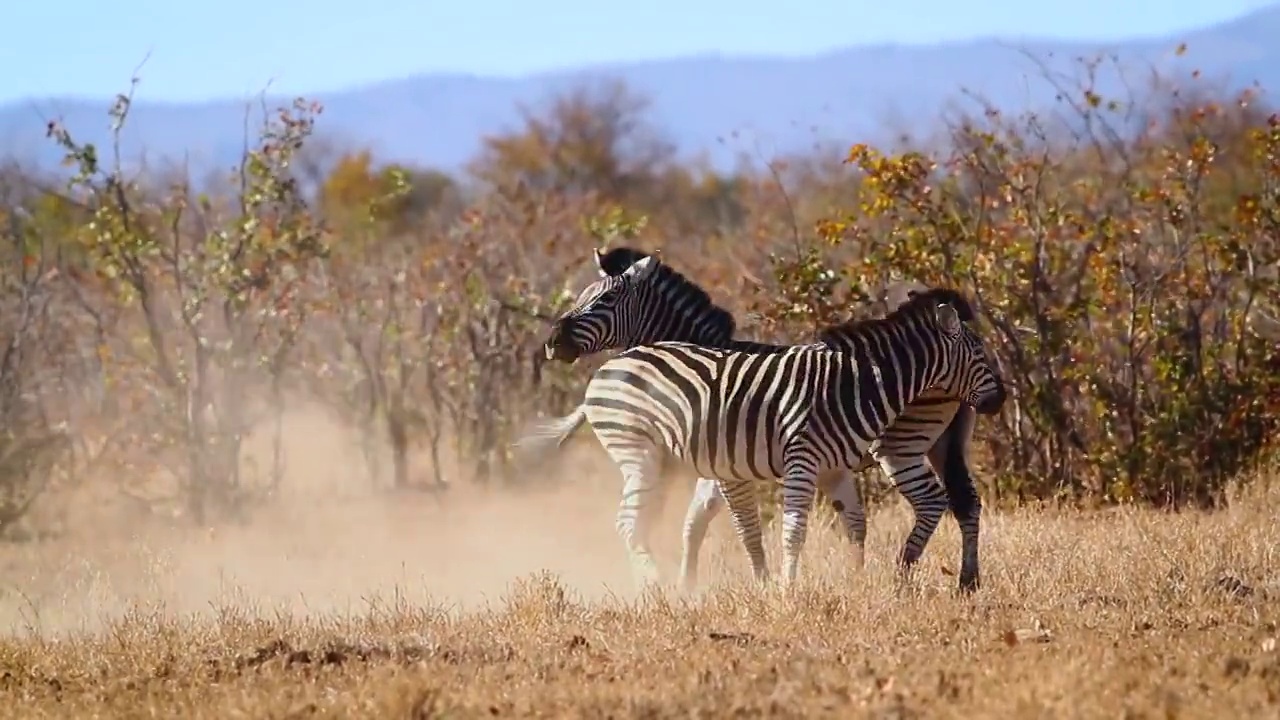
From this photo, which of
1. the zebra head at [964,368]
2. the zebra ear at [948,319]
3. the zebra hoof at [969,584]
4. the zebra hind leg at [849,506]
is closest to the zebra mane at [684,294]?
the zebra hind leg at [849,506]

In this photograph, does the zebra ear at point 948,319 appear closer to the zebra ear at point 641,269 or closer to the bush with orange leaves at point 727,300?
the zebra ear at point 641,269

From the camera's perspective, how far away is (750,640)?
312 inches

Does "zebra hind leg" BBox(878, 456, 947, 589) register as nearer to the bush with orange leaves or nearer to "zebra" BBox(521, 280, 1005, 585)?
"zebra" BBox(521, 280, 1005, 585)

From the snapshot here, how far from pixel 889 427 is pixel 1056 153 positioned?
26.0ft

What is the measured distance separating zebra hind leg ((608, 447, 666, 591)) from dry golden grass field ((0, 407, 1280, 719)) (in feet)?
1.59

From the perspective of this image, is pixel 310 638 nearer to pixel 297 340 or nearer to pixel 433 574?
pixel 433 574

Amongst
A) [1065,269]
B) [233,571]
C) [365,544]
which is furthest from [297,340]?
[1065,269]

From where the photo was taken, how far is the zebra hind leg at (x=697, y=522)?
10578 mm

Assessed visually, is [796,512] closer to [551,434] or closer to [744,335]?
[551,434]

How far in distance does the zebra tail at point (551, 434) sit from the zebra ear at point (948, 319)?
210 centimetres

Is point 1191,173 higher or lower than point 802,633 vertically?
higher

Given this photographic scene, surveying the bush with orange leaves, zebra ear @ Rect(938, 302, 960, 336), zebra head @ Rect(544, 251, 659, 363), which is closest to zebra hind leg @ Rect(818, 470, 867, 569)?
zebra ear @ Rect(938, 302, 960, 336)

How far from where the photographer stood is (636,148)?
56812mm

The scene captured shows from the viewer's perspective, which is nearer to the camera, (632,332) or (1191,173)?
(632,332)
